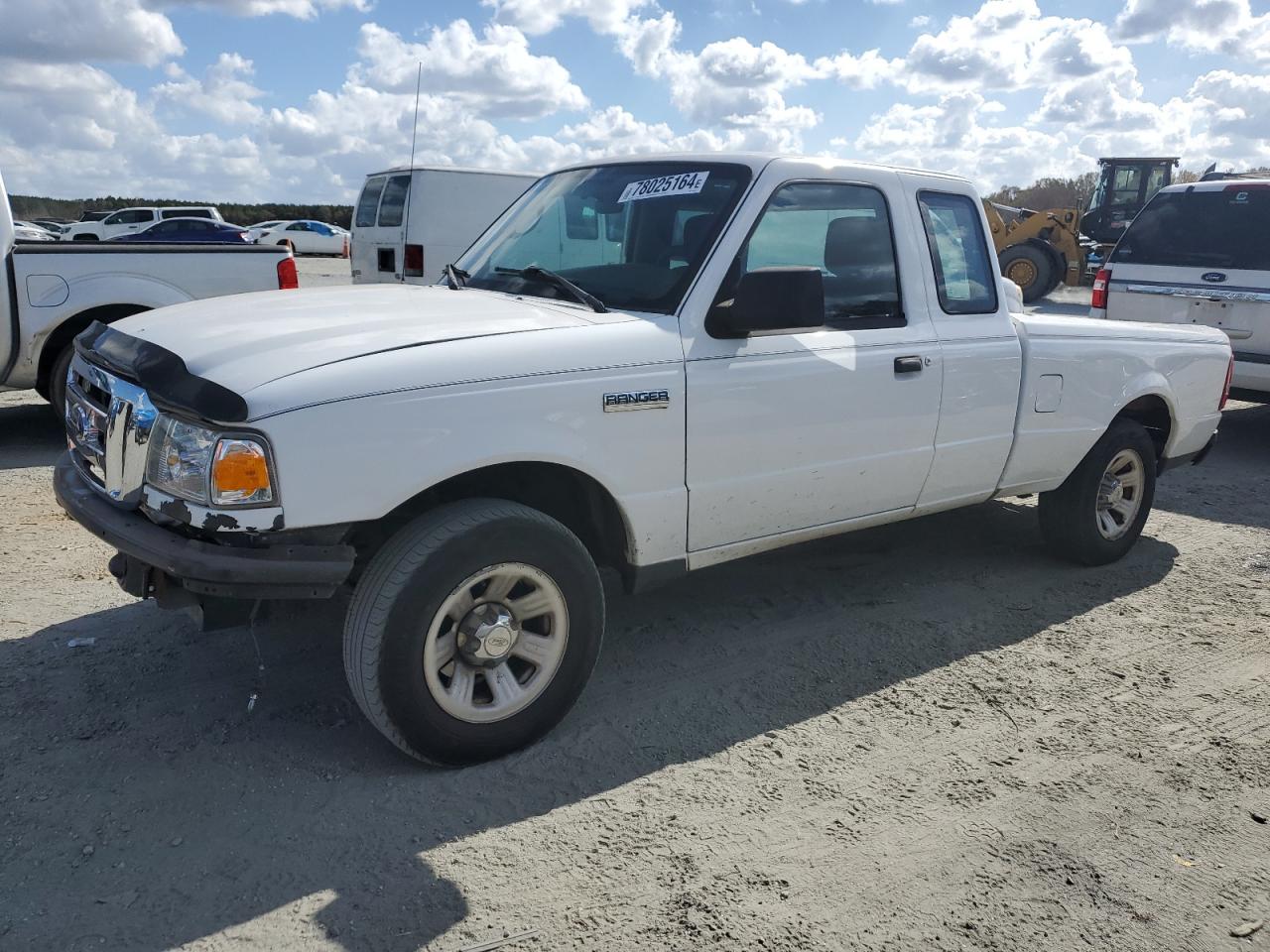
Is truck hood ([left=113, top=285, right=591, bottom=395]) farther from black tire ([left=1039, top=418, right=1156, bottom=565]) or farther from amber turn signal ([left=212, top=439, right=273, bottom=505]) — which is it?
black tire ([left=1039, top=418, right=1156, bottom=565])

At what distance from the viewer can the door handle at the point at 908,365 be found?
13.8ft

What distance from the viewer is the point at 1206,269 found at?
26.8ft

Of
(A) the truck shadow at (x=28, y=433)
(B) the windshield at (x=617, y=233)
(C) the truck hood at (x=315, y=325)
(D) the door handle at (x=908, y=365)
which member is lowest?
(A) the truck shadow at (x=28, y=433)

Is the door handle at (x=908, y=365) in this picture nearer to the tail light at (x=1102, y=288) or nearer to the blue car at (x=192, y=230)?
the tail light at (x=1102, y=288)

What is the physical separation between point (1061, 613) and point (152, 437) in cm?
398

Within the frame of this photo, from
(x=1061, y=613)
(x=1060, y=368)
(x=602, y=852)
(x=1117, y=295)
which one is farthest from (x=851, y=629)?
(x=1117, y=295)

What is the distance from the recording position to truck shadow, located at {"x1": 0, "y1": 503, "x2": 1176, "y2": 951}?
2691 mm

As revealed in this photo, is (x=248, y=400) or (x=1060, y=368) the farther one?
(x=1060, y=368)

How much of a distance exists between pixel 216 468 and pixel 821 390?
218 centimetres

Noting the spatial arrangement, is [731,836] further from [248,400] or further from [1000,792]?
[248,400]

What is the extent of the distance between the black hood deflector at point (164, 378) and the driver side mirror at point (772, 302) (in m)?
1.65

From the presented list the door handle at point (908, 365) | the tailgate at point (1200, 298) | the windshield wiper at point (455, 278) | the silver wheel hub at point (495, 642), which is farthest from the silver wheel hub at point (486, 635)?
the tailgate at point (1200, 298)

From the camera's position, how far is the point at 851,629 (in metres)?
4.56

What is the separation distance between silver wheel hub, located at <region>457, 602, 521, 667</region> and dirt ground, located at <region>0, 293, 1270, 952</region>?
0.38m
